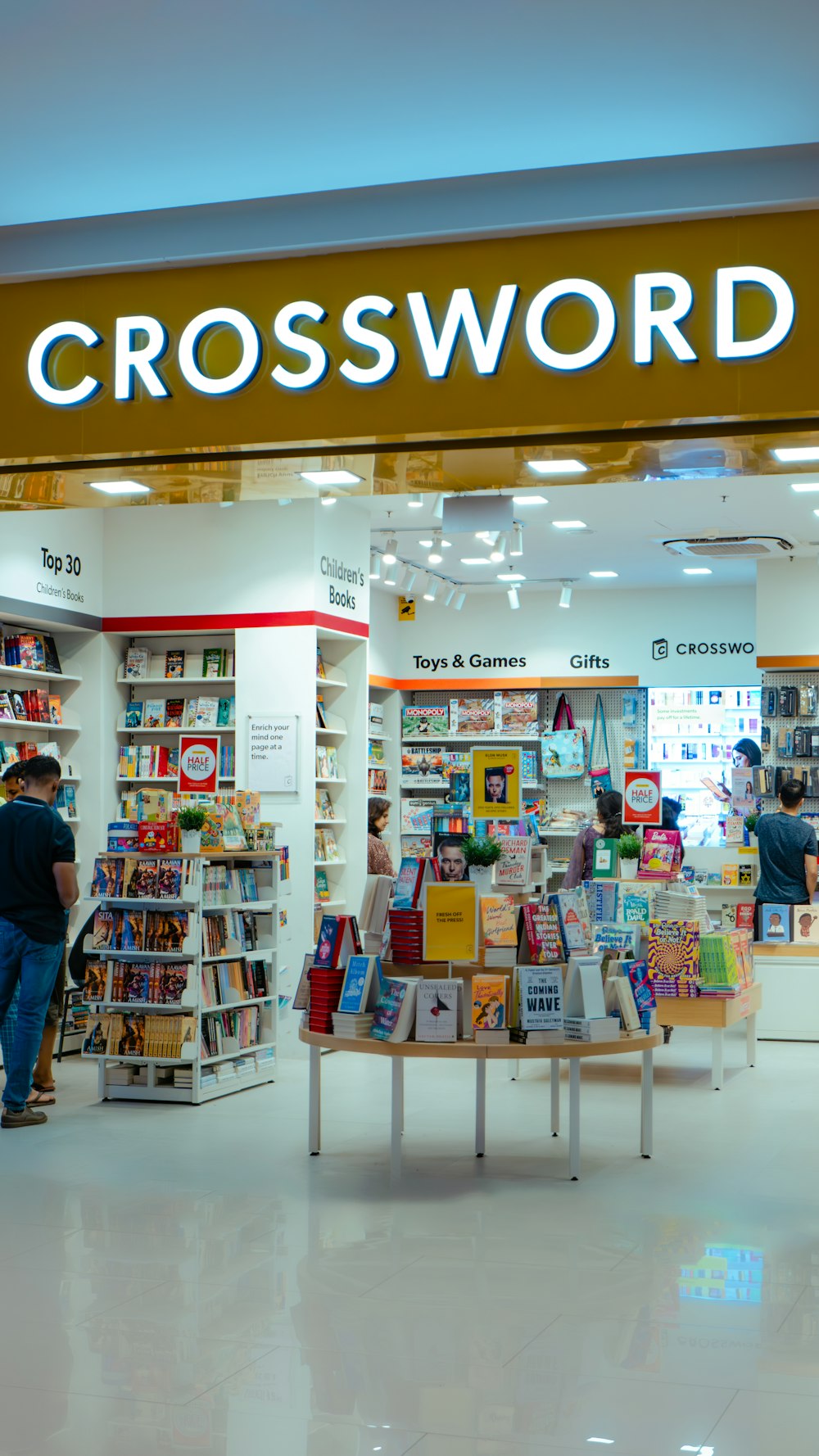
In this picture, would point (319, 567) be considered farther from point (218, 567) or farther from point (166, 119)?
point (166, 119)

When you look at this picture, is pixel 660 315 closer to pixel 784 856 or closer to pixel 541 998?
pixel 541 998

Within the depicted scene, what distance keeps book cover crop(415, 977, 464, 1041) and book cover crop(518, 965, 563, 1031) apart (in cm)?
27

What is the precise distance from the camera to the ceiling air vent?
11047 millimetres

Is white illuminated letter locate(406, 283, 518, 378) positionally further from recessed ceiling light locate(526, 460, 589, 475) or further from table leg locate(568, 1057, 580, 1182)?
table leg locate(568, 1057, 580, 1182)

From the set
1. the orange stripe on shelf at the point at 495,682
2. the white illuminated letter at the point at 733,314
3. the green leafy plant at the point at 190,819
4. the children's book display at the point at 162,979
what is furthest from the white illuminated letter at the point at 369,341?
the orange stripe on shelf at the point at 495,682

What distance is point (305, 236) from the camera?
4879 mm

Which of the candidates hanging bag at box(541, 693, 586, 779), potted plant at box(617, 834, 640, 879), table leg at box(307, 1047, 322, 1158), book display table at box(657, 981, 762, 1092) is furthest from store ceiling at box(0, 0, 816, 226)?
hanging bag at box(541, 693, 586, 779)

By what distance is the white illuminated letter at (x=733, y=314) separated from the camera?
4.33 m

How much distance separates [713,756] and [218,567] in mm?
6281

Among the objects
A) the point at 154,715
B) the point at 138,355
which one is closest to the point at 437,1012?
the point at 138,355

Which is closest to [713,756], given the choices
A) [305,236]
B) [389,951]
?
[389,951]

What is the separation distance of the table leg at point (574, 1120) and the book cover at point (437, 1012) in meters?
0.50

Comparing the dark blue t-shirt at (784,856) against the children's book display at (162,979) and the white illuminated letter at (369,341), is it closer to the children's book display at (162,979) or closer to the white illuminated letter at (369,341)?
the children's book display at (162,979)

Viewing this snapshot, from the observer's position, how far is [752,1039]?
8.65 metres
